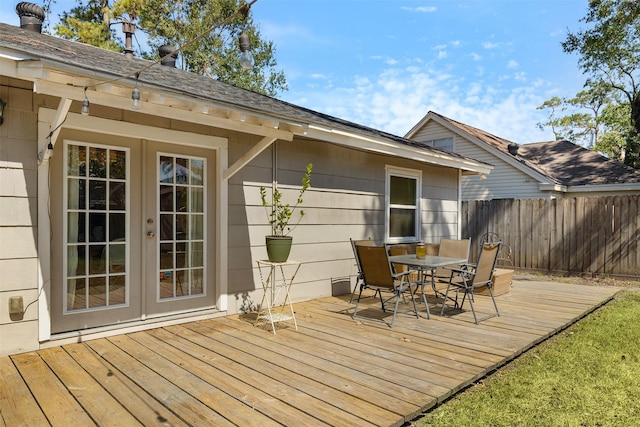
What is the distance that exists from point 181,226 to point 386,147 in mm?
3235

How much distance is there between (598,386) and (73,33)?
16.3 m

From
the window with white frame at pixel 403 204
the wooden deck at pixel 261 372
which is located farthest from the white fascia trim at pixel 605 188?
the wooden deck at pixel 261 372

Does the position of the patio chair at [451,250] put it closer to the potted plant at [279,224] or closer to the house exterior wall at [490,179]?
the potted plant at [279,224]

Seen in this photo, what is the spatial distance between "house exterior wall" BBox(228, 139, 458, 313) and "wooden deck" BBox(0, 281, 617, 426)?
0.82m

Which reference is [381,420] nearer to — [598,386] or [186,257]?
[598,386]

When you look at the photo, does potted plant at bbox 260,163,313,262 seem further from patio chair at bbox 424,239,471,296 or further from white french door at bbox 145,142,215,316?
patio chair at bbox 424,239,471,296

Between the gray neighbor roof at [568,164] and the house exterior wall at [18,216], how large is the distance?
12.1m

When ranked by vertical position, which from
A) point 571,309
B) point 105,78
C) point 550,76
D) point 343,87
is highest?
point 550,76

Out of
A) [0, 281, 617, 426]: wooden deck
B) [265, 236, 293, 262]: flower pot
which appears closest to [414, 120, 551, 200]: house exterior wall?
[0, 281, 617, 426]: wooden deck

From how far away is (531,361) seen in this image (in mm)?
3318

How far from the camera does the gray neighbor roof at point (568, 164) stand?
39.1 ft

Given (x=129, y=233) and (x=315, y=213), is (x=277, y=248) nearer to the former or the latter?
(x=129, y=233)

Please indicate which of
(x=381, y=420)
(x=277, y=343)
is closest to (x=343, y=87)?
(x=277, y=343)

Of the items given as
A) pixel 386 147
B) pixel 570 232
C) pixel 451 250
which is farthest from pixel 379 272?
pixel 570 232
